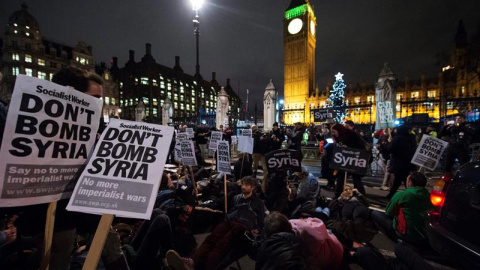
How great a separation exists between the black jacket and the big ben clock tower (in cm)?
7479

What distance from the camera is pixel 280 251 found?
7.22 ft

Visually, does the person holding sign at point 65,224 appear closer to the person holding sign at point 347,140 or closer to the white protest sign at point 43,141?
the white protest sign at point 43,141

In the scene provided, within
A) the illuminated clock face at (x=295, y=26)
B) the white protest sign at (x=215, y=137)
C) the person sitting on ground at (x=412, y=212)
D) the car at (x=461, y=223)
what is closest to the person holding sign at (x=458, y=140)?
the person sitting on ground at (x=412, y=212)

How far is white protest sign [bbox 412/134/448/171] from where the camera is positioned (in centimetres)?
525

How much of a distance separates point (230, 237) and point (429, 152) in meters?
4.88

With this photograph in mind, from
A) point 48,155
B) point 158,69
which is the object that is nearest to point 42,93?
point 48,155

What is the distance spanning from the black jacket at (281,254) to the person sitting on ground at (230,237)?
878 mm

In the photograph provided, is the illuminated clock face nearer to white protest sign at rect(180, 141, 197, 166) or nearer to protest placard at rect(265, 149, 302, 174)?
white protest sign at rect(180, 141, 197, 166)

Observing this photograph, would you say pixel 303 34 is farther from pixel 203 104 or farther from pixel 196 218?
pixel 196 218

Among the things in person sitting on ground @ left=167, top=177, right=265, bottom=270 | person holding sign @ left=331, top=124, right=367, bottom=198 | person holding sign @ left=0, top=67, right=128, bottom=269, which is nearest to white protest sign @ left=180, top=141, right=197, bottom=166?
person sitting on ground @ left=167, top=177, right=265, bottom=270

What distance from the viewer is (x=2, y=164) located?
1586 mm

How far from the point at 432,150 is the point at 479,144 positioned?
378 cm

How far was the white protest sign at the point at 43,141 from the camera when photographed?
5.34 ft

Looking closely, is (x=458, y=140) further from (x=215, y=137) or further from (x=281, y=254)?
(x=281, y=254)
